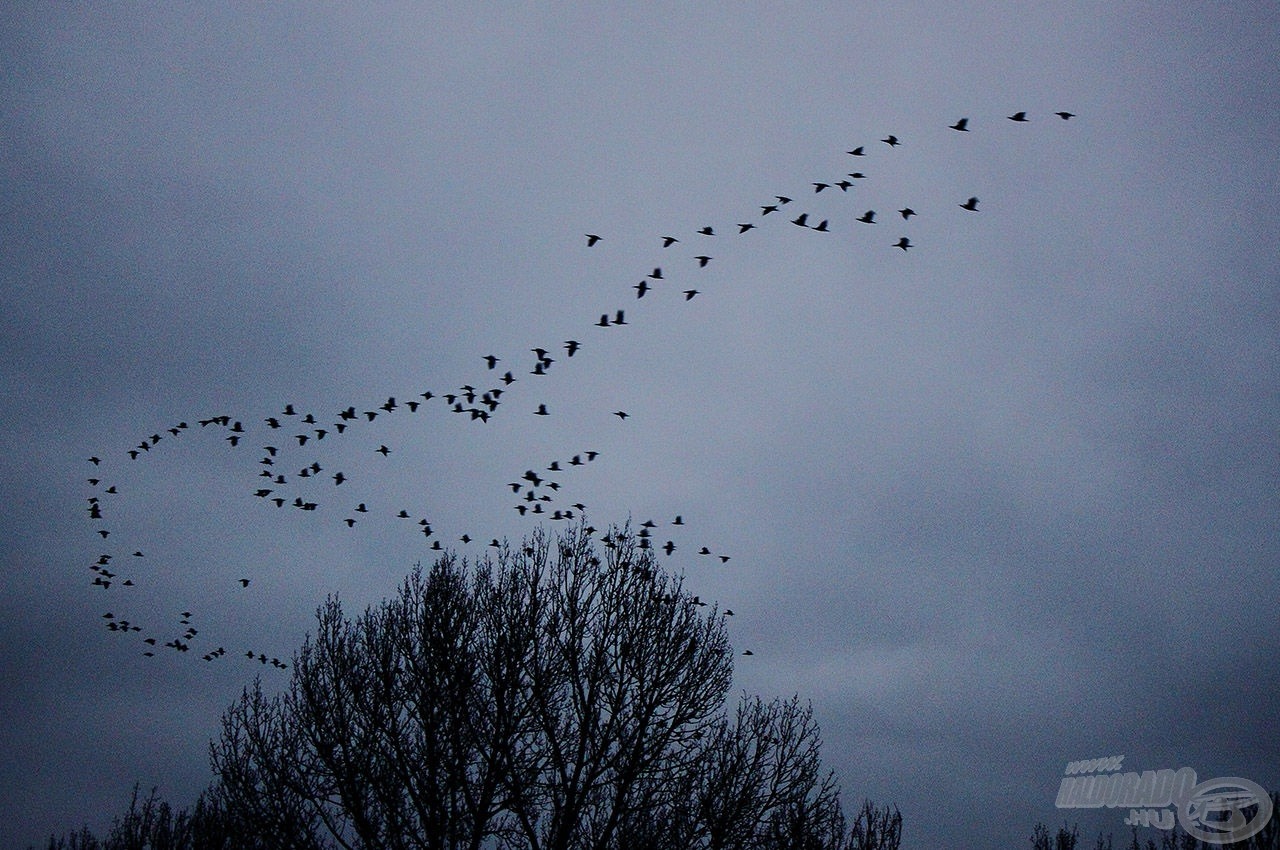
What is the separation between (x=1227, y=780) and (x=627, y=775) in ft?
87.8

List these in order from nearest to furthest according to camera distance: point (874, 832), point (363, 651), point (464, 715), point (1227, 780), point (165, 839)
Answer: point (464, 715) → point (363, 651) → point (874, 832) → point (1227, 780) → point (165, 839)

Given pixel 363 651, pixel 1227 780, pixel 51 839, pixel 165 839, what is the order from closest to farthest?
pixel 363 651 → pixel 1227 780 → pixel 165 839 → pixel 51 839

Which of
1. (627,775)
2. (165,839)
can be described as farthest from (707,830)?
(165,839)

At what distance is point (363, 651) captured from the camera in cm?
1781

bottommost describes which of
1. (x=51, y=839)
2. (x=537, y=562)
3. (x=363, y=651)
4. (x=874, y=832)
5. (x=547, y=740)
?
(x=51, y=839)

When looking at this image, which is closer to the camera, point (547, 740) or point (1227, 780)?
point (547, 740)

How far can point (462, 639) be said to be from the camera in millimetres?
17281

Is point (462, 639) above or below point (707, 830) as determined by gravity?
above

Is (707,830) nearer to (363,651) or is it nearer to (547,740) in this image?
(547,740)

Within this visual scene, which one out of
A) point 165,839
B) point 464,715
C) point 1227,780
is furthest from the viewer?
point 165,839

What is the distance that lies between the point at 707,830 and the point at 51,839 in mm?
44643

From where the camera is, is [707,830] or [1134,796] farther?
[1134,796]

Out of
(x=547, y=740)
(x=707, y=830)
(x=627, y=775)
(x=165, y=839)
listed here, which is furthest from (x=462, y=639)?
(x=165, y=839)

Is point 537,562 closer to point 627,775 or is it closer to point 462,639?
point 462,639
